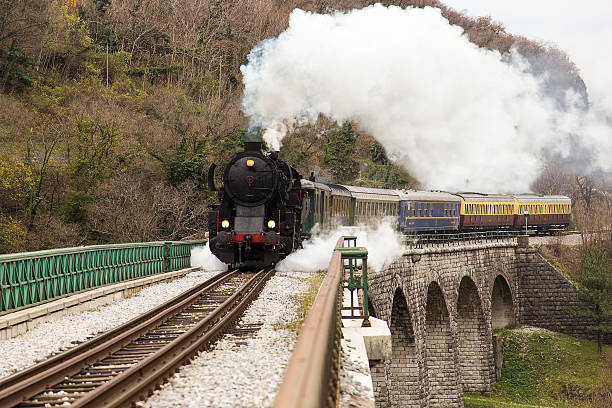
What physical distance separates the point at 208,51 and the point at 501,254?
71.6 ft

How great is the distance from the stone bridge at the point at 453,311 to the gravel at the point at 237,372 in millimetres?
11743

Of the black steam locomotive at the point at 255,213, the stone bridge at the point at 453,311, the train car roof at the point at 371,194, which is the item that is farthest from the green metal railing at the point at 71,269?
the train car roof at the point at 371,194

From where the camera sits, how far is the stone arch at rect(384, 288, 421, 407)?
2620 cm

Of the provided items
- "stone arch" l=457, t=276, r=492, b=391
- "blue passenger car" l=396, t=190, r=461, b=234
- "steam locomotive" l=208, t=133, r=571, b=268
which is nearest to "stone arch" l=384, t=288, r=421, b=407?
"steam locomotive" l=208, t=133, r=571, b=268

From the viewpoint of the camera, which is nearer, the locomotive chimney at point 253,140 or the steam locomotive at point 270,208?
the steam locomotive at point 270,208

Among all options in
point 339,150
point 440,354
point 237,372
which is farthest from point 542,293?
point 237,372

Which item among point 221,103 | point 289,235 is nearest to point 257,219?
point 289,235

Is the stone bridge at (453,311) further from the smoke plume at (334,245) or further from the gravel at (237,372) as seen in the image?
the gravel at (237,372)

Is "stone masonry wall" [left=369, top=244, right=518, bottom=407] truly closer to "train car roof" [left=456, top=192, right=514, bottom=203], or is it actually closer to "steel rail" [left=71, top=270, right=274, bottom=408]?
"train car roof" [left=456, top=192, right=514, bottom=203]

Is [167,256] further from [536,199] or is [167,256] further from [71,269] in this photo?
[536,199]

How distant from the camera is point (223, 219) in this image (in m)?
16.7

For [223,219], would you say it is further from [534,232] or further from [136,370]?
[534,232]

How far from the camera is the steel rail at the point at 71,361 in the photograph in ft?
18.3

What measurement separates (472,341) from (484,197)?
795cm
